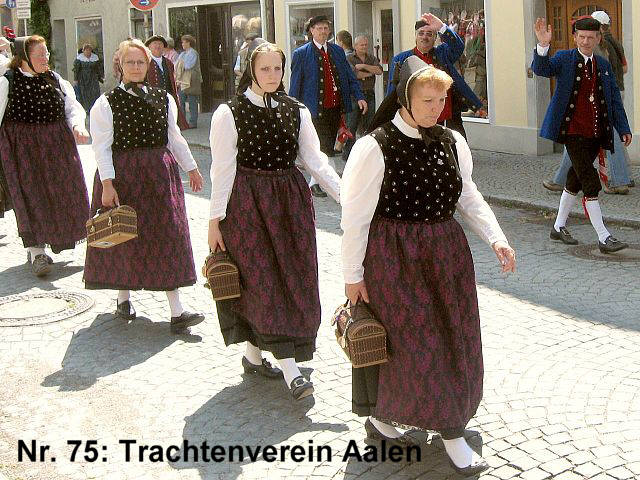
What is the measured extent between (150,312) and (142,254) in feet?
2.27

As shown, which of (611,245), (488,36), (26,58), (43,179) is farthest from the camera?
(488,36)

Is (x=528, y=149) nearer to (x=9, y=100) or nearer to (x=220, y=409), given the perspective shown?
(x=9, y=100)

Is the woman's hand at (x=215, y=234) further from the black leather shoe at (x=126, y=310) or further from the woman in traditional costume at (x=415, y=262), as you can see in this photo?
the black leather shoe at (x=126, y=310)

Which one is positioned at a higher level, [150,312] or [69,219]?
[69,219]

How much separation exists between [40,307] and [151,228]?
1.36 metres

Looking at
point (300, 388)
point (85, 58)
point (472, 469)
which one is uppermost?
point (85, 58)

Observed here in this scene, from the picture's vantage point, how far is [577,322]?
685 cm

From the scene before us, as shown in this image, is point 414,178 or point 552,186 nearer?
point 414,178

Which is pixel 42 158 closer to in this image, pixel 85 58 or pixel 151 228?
pixel 151 228

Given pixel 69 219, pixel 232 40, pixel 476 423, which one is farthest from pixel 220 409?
pixel 232 40

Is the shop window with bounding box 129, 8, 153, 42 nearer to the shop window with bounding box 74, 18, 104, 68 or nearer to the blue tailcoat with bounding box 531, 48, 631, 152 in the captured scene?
the shop window with bounding box 74, 18, 104, 68

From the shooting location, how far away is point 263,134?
18.5 feet

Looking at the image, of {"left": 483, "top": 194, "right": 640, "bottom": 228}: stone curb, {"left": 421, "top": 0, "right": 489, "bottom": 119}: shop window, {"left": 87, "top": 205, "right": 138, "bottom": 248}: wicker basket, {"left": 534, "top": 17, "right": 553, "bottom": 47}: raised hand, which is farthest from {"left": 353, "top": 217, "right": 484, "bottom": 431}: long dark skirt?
{"left": 421, "top": 0, "right": 489, "bottom": 119}: shop window

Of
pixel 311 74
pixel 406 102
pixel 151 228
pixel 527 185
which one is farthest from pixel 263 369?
pixel 527 185
